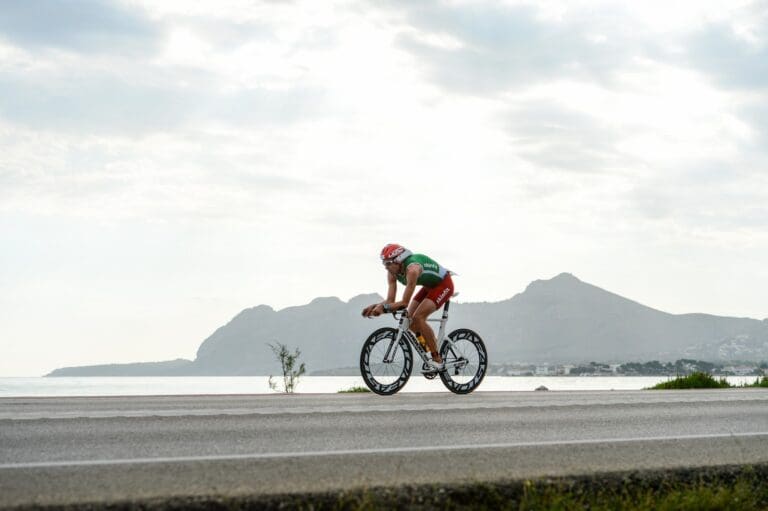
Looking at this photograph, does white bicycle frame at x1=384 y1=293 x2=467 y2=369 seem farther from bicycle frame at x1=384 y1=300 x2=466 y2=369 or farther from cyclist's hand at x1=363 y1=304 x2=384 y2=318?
cyclist's hand at x1=363 y1=304 x2=384 y2=318

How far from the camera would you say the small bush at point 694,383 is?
2056cm

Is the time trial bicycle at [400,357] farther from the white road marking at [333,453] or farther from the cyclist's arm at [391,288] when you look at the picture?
the white road marking at [333,453]

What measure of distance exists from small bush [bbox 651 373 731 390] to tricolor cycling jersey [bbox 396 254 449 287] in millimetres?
8739

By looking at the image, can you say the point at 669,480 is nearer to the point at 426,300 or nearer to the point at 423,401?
the point at 423,401

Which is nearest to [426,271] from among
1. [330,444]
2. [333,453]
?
[330,444]

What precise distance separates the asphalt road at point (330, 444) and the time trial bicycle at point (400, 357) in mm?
2033

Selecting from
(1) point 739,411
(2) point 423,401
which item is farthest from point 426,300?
(1) point 739,411

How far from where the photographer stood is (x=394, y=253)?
13453mm

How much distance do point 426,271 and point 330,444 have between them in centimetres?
660

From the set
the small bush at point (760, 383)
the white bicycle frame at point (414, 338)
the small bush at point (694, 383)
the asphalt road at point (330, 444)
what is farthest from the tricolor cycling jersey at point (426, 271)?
the small bush at point (760, 383)

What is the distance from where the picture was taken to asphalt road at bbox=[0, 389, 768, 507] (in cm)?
569

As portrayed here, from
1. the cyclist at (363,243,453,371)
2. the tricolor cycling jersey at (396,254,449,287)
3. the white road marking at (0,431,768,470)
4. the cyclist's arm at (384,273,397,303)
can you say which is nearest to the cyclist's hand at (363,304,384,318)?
the cyclist at (363,243,453,371)

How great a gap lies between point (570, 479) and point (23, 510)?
3.29 metres

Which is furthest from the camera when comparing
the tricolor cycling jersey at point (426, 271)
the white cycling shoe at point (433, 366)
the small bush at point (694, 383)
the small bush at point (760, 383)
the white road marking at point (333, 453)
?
the small bush at point (760, 383)
